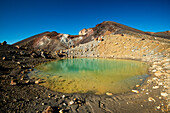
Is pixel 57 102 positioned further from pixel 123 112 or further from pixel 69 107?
pixel 123 112

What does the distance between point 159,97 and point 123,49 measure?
2164 cm

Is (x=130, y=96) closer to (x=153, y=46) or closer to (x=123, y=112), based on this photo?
(x=123, y=112)

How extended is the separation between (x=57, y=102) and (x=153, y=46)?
23.8 metres

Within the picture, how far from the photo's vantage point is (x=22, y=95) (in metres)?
5.39

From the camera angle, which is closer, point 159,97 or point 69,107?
point 69,107

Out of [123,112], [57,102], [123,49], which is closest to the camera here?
[123,112]

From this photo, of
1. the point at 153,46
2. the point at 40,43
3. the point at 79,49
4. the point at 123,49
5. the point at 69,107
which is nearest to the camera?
the point at 69,107

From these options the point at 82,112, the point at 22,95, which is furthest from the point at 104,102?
the point at 22,95

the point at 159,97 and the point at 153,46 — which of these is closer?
the point at 159,97

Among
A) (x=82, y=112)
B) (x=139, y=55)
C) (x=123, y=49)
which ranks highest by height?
(x=123, y=49)

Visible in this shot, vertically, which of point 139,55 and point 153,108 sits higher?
point 139,55

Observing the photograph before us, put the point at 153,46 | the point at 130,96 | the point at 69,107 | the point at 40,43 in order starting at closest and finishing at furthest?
the point at 69,107 < the point at 130,96 < the point at 153,46 < the point at 40,43

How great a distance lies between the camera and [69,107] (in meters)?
4.36

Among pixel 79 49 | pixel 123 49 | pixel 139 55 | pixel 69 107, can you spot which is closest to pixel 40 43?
pixel 79 49
